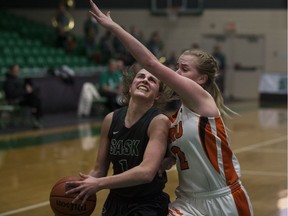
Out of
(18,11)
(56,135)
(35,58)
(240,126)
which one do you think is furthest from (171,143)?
(18,11)

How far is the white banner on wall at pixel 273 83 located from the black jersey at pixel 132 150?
19200 millimetres

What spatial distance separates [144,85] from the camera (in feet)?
13.6

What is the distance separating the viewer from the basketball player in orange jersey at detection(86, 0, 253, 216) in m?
3.81

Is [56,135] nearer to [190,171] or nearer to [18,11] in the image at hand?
[190,171]

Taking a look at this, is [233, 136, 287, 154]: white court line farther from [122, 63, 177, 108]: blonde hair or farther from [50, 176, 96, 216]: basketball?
[50, 176, 96, 216]: basketball

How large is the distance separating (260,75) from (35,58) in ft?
A: 31.7

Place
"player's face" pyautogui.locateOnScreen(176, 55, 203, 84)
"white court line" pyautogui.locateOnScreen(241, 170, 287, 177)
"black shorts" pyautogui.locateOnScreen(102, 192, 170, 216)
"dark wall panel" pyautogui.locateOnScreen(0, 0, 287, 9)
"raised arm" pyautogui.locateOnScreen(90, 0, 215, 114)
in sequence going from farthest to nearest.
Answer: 1. "dark wall panel" pyautogui.locateOnScreen(0, 0, 287, 9)
2. "white court line" pyautogui.locateOnScreen(241, 170, 287, 177)
3. "black shorts" pyautogui.locateOnScreen(102, 192, 170, 216)
4. "player's face" pyautogui.locateOnScreen(176, 55, 203, 84)
5. "raised arm" pyautogui.locateOnScreen(90, 0, 215, 114)

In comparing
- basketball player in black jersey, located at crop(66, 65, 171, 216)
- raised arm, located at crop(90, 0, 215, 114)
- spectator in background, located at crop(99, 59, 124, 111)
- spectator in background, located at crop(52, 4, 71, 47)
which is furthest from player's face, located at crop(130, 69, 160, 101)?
spectator in background, located at crop(52, 4, 71, 47)

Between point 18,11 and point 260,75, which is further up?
point 18,11

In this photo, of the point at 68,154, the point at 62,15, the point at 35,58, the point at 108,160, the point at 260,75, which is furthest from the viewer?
the point at 260,75

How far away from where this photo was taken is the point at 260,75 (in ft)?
82.8

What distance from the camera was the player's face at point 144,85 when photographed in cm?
413

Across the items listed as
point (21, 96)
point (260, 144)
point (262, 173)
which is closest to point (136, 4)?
point (21, 96)

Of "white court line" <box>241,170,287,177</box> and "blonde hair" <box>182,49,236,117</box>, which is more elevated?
"blonde hair" <box>182,49,236,117</box>
